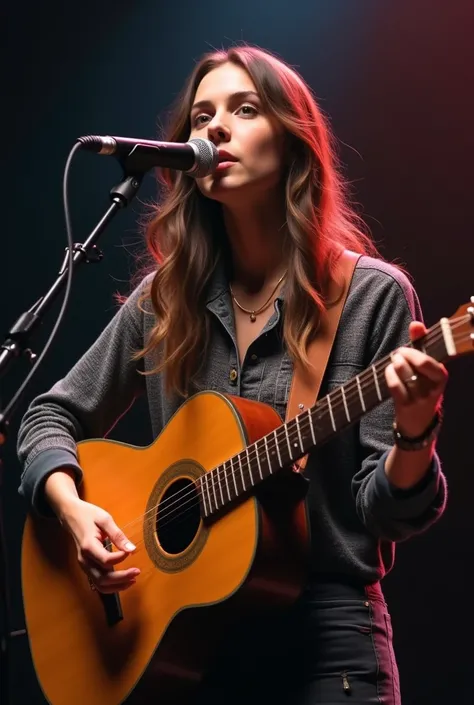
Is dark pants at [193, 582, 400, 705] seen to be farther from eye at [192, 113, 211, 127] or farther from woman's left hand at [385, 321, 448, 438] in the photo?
eye at [192, 113, 211, 127]

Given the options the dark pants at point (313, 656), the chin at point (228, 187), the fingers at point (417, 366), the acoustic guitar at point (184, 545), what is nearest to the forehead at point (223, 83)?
the chin at point (228, 187)

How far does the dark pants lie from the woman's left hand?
50cm

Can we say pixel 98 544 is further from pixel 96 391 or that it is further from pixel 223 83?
pixel 223 83

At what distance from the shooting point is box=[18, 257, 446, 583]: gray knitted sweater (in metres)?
1.61

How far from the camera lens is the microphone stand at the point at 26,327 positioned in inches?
51.2

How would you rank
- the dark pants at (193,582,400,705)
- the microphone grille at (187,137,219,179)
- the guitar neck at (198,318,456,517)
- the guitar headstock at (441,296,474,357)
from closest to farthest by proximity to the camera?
the guitar headstock at (441,296,474,357)
the guitar neck at (198,318,456,517)
the dark pants at (193,582,400,705)
the microphone grille at (187,137,219,179)

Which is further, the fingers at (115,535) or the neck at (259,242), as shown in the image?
the neck at (259,242)

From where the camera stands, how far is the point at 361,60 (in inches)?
112

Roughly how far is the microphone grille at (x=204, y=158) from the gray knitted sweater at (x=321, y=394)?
34 cm

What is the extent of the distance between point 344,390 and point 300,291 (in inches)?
17.1

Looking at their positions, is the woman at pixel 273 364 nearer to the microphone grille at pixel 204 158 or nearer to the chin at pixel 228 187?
the chin at pixel 228 187

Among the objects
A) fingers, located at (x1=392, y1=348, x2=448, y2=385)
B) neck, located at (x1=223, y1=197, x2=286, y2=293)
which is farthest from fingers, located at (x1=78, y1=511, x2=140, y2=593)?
fingers, located at (x1=392, y1=348, x2=448, y2=385)

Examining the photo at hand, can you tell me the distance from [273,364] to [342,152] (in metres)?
1.16

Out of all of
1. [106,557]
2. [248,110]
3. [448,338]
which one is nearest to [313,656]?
[106,557]
